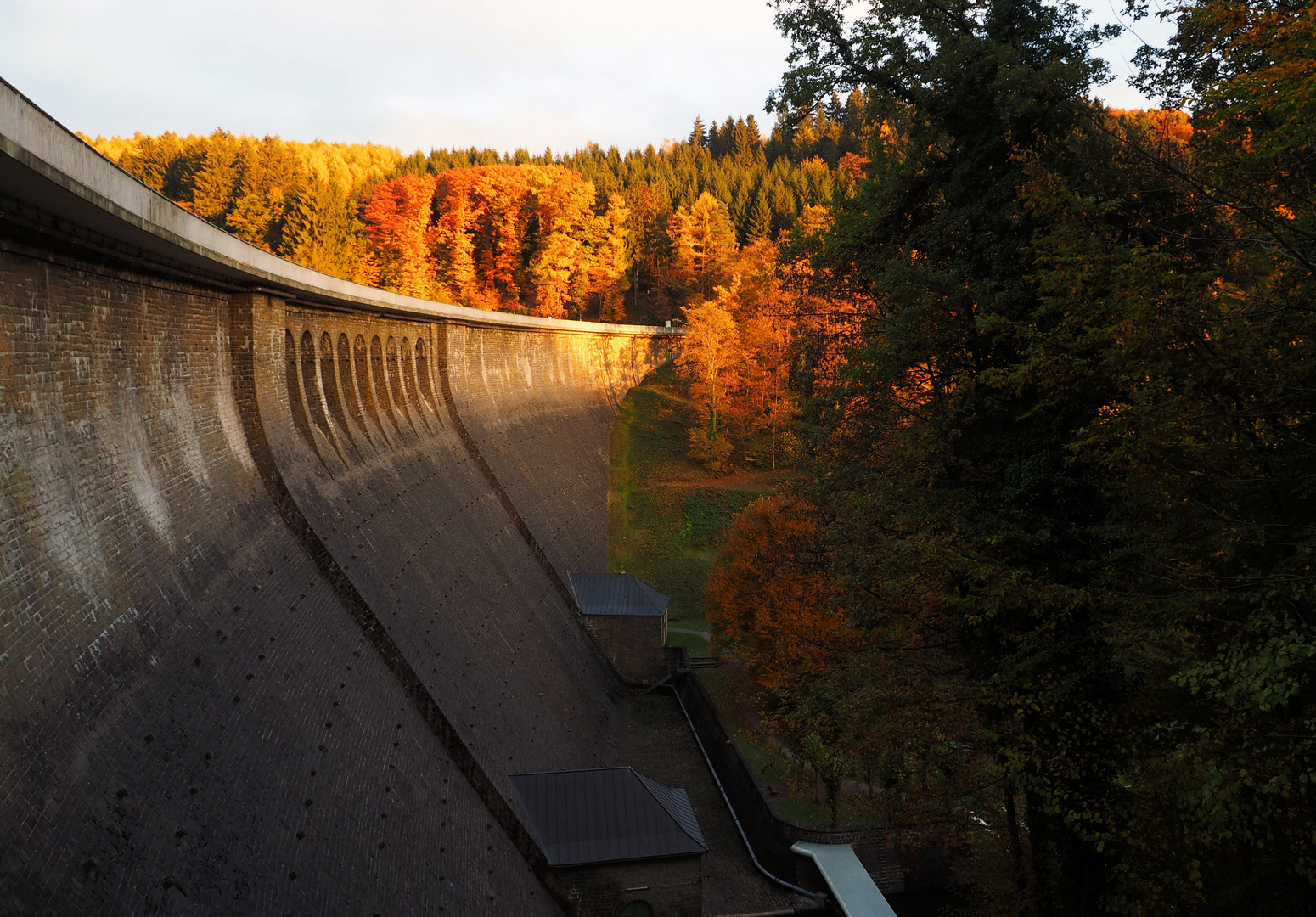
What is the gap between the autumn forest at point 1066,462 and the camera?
7.58 meters

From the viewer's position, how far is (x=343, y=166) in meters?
75.4

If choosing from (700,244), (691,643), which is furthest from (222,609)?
(700,244)

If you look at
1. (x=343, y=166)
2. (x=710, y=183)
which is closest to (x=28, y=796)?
(x=343, y=166)

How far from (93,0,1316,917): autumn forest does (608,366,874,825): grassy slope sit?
10.7 ft

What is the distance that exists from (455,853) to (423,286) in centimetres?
4617

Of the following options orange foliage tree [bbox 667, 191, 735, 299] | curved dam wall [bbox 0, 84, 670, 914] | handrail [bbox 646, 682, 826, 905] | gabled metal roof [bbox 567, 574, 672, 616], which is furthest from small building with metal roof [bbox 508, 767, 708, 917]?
orange foliage tree [bbox 667, 191, 735, 299]

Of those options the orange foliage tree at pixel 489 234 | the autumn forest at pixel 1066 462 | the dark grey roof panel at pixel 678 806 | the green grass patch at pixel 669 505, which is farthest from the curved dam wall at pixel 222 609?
the orange foliage tree at pixel 489 234

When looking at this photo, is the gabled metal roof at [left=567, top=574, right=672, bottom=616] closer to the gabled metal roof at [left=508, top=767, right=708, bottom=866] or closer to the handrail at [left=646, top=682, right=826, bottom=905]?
the handrail at [left=646, top=682, right=826, bottom=905]

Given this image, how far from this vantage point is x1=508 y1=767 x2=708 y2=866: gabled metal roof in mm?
13680

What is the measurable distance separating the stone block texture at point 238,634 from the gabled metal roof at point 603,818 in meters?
0.63

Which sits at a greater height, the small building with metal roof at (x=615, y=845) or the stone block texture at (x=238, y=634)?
the stone block texture at (x=238, y=634)

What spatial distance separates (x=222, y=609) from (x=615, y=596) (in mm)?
16549

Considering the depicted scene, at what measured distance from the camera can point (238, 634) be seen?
10.6 m

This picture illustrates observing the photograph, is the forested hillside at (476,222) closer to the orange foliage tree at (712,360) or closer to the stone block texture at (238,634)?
the orange foliage tree at (712,360)
